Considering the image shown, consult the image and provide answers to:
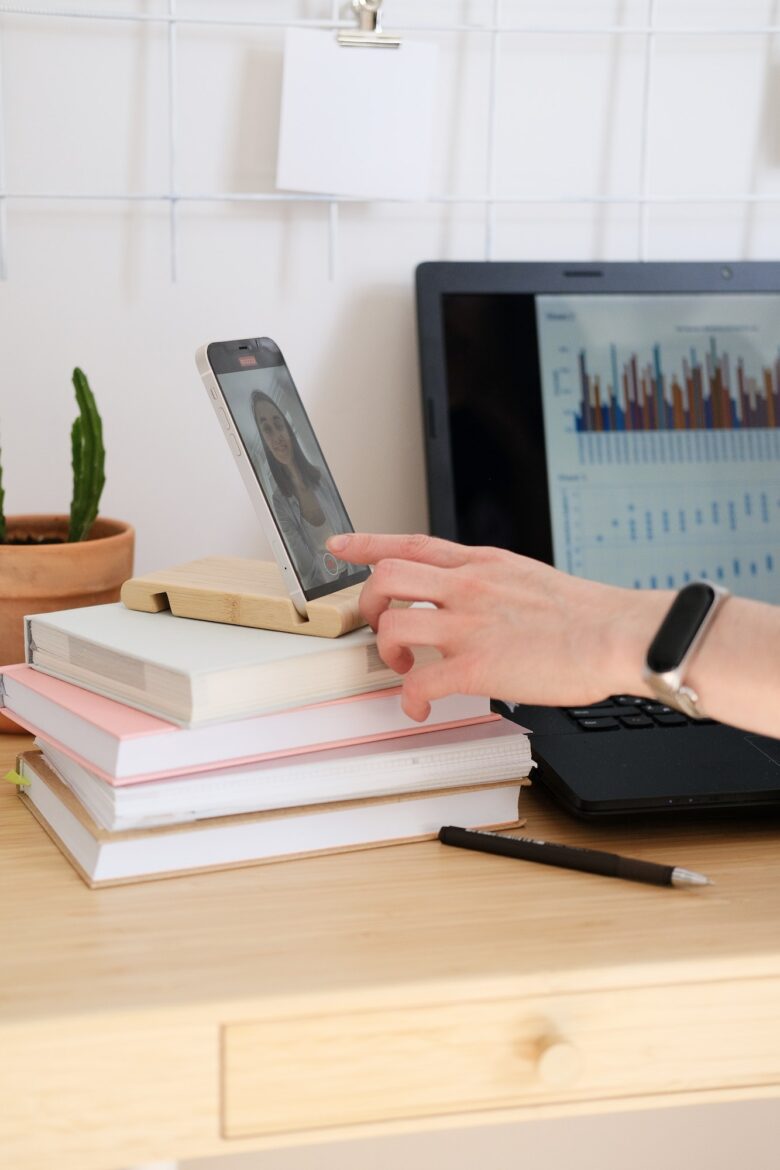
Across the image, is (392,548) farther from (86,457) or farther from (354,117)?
(354,117)

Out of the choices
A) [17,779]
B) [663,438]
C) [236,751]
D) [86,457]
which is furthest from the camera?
[663,438]

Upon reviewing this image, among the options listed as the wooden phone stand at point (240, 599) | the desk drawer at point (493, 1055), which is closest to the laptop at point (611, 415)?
the wooden phone stand at point (240, 599)

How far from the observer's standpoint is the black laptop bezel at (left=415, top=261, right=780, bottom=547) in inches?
35.2

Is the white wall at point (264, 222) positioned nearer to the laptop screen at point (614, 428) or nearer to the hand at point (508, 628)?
the laptop screen at point (614, 428)

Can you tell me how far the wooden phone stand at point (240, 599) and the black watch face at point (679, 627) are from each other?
188 millimetres

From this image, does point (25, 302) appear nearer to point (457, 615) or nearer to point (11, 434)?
point (11, 434)

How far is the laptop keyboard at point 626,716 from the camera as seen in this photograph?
0.75m

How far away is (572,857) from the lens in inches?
23.7

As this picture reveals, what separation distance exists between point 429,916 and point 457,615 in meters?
0.16

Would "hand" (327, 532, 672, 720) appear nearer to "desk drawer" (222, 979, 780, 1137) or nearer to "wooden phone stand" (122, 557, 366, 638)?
"wooden phone stand" (122, 557, 366, 638)

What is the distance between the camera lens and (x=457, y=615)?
24.3 inches

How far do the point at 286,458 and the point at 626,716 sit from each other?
29 centimetres

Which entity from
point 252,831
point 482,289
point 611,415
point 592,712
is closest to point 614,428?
point 611,415

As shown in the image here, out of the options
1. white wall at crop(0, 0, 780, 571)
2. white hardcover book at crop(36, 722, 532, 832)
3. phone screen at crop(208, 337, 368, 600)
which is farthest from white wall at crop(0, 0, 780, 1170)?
white hardcover book at crop(36, 722, 532, 832)
